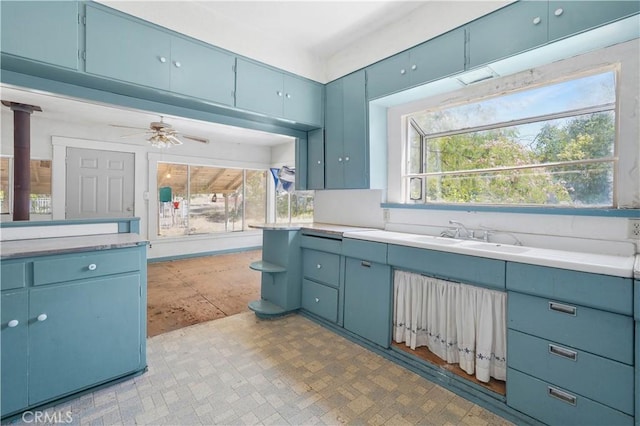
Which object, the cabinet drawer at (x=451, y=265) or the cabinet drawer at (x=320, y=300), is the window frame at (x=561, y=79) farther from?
the cabinet drawer at (x=320, y=300)

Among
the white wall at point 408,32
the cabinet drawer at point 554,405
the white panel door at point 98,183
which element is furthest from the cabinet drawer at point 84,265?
the white panel door at point 98,183

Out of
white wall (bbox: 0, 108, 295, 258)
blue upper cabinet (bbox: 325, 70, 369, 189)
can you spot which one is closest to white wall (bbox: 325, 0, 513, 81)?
blue upper cabinet (bbox: 325, 70, 369, 189)

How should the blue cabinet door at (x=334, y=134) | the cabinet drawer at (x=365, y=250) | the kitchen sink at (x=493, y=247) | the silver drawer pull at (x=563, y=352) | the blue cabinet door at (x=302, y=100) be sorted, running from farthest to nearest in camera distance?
the blue cabinet door at (x=334, y=134) → the blue cabinet door at (x=302, y=100) → the cabinet drawer at (x=365, y=250) → the kitchen sink at (x=493, y=247) → the silver drawer pull at (x=563, y=352)

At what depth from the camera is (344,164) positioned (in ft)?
10.3

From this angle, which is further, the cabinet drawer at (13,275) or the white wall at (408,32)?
the white wall at (408,32)

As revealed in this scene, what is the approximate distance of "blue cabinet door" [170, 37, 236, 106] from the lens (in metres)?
2.29

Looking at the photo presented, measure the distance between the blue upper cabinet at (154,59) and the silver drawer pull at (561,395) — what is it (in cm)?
297

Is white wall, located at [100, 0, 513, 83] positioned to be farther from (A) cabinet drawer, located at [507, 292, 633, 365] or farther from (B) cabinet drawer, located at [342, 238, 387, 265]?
(A) cabinet drawer, located at [507, 292, 633, 365]

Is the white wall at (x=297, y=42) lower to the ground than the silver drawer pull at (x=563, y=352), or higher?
higher

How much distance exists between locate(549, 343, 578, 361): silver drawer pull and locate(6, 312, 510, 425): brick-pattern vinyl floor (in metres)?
0.50

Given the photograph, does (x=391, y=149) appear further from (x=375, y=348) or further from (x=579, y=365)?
(x=579, y=365)

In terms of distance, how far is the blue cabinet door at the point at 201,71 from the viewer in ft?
7.52

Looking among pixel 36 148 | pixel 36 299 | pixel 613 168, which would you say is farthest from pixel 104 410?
pixel 36 148

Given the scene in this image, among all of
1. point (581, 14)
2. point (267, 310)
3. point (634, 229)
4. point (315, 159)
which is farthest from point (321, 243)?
point (581, 14)
